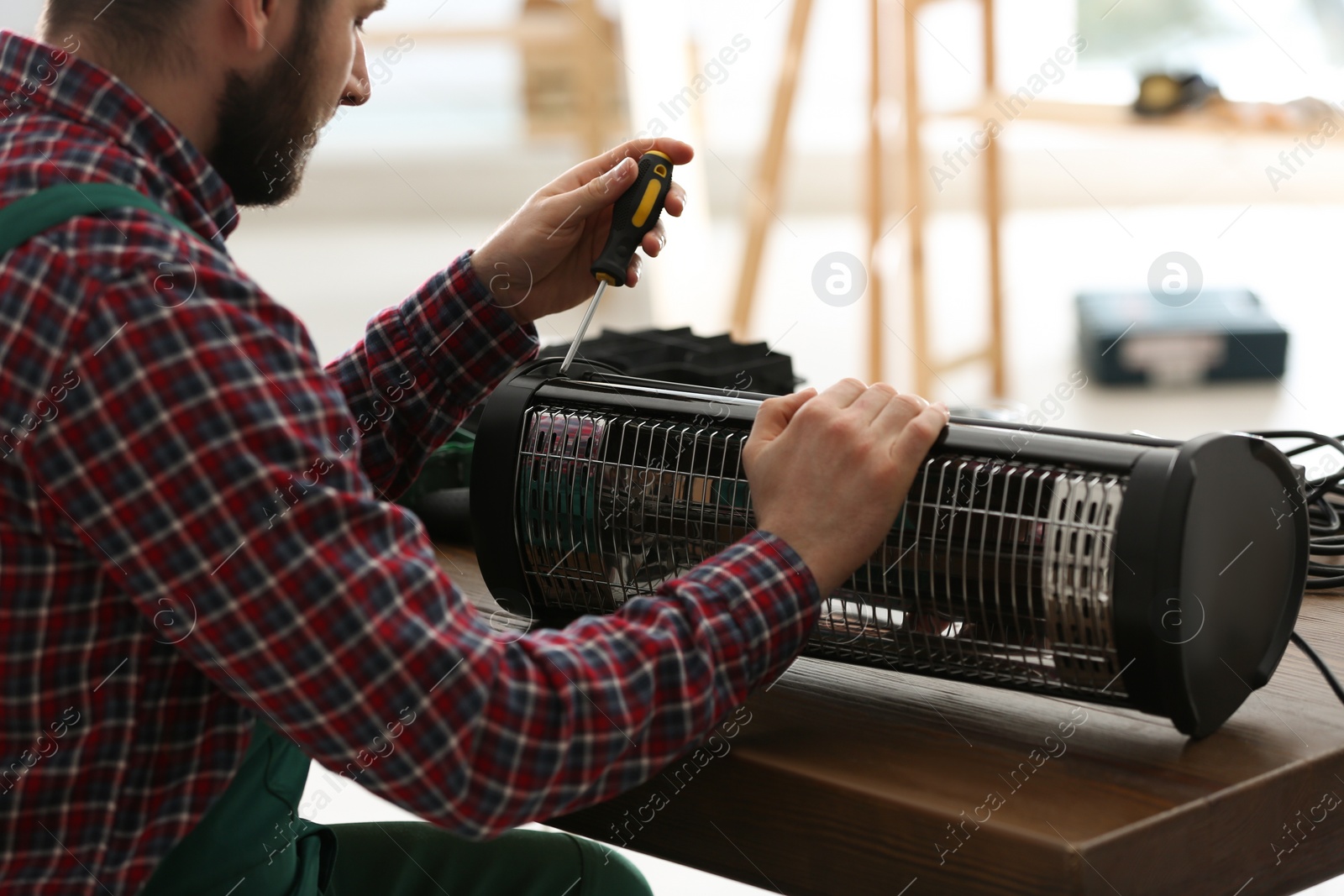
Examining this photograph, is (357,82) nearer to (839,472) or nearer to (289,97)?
(289,97)

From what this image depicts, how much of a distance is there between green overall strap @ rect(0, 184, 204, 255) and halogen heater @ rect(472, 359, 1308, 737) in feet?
0.92

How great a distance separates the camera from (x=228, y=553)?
552mm

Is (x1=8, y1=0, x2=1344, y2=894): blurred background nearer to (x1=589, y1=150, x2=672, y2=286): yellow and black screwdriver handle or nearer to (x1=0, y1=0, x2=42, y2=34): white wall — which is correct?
(x1=0, y1=0, x2=42, y2=34): white wall

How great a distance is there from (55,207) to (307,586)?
0.65ft

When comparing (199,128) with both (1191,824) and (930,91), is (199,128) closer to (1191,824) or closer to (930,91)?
(1191,824)

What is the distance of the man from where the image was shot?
21.8 inches

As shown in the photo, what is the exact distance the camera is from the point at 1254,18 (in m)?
5.24

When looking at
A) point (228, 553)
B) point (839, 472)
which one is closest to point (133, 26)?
point (228, 553)

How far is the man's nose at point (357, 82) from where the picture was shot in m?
0.79

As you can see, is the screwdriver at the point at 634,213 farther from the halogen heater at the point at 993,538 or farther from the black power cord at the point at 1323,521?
the black power cord at the point at 1323,521

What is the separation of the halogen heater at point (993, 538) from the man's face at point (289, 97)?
0.20 meters

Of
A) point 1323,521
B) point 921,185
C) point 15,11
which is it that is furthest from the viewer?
point 15,11

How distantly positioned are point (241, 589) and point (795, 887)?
0.30m

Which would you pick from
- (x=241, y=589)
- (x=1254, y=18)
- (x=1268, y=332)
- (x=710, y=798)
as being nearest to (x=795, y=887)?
(x=710, y=798)
